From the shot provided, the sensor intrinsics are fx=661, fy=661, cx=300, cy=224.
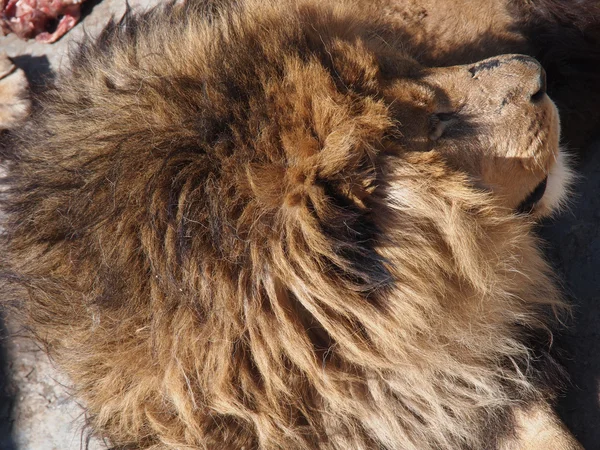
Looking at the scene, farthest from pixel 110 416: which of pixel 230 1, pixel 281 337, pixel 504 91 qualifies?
pixel 504 91

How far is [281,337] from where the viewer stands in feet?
4.32

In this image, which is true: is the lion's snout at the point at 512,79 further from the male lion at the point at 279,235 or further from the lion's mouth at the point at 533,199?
the lion's mouth at the point at 533,199

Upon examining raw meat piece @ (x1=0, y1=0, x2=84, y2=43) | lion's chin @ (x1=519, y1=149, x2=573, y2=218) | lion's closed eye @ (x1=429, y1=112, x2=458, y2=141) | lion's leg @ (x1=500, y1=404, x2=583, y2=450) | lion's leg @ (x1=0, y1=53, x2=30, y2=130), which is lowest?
lion's leg @ (x1=500, y1=404, x2=583, y2=450)

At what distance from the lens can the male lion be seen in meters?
1.29

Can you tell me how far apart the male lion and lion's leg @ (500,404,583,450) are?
7.6 inches

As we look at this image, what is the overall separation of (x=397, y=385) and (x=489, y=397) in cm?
30

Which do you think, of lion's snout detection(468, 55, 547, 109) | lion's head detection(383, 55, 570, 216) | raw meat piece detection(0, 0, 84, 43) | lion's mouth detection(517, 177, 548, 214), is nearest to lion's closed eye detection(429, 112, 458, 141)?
lion's head detection(383, 55, 570, 216)

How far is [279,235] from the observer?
4.22 ft

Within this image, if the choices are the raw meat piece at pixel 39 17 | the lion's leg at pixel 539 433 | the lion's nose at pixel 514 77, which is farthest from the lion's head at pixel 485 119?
the raw meat piece at pixel 39 17

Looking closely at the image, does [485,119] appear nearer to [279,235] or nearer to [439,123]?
[439,123]

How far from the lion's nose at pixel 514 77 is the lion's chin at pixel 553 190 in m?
0.23

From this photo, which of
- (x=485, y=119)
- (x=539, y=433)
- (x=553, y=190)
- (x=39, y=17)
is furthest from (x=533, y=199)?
(x=39, y=17)

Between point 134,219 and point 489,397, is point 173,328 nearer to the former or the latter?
point 134,219

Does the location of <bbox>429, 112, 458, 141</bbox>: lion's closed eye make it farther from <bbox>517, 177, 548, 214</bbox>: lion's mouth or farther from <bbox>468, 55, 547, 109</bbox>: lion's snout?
<bbox>517, 177, 548, 214</bbox>: lion's mouth
